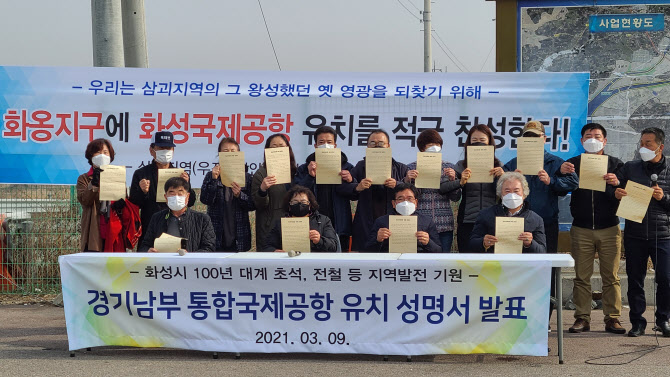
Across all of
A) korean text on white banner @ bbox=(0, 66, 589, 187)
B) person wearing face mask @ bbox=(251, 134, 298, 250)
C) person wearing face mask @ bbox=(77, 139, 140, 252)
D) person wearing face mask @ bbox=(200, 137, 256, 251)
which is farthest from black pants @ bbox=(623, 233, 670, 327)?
person wearing face mask @ bbox=(77, 139, 140, 252)

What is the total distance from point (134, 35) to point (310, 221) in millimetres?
4352

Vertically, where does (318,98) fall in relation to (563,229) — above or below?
above

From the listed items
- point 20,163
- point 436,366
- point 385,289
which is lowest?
point 436,366

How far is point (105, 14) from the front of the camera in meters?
10.2

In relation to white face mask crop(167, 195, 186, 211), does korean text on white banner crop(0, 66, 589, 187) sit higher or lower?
higher

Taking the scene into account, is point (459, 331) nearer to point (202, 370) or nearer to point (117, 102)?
point (202, 370)

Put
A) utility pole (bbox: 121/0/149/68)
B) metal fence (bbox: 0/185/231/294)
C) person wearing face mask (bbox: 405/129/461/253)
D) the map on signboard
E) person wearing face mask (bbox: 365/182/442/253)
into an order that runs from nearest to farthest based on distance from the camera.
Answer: person wearing face mask (bbox: 365/182/442/253)
person wearing face mask (bbox: 405/129/461/253)
the map on signboard
metal fence (bbox: 0/185/231/294)
utility pole (bbox: 121/0/149/68)

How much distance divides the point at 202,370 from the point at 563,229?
5.00 meters

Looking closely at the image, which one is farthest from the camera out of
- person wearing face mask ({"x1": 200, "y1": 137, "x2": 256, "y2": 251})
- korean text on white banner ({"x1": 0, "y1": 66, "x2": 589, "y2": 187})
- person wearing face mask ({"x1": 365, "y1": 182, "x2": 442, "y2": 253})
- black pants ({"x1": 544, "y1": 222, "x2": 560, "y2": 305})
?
korean text on white banner ({"x1": 0, "y1": 66, "x2": 589, "y2": 187})

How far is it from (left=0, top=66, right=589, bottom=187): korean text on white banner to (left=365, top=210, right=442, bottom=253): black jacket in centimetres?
210

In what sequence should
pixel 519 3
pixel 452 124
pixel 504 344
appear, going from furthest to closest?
pixel 519 3 < pixel 452 124 < pixel 504 344

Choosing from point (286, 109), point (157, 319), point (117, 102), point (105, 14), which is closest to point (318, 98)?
point (286, 109)

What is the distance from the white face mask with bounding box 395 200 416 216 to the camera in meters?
7.13

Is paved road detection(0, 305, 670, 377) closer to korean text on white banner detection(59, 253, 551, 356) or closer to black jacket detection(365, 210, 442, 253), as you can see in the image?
korean text on white banner detection(59, 253, 551, 356)
